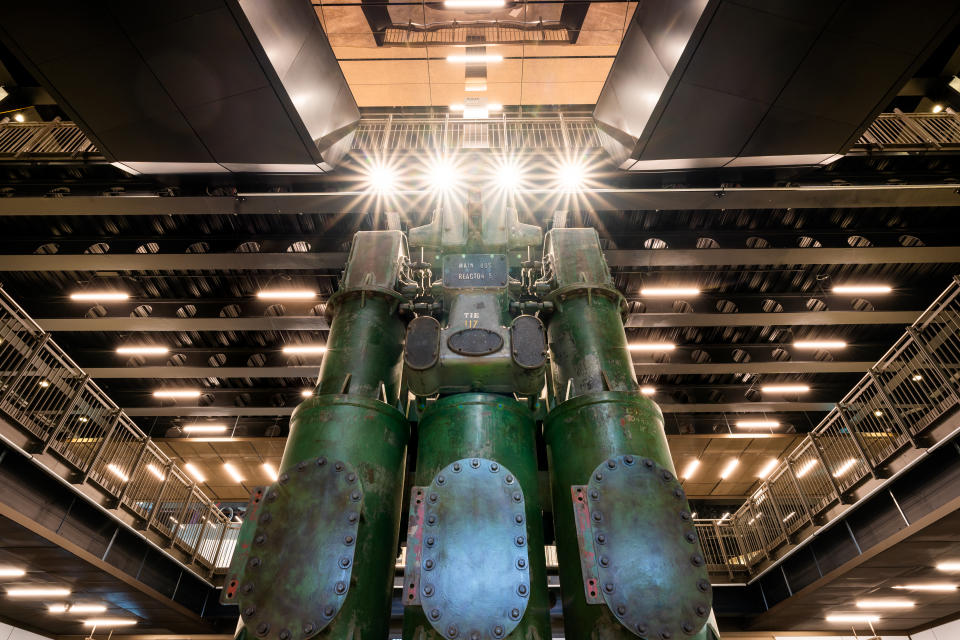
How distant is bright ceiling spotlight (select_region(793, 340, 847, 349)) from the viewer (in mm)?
14666

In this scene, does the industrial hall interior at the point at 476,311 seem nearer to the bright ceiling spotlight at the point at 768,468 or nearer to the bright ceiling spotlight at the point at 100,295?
the bright ceiling spotlight at the point at 100,295

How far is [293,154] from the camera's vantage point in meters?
8.68

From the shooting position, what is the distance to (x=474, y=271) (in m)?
4.94

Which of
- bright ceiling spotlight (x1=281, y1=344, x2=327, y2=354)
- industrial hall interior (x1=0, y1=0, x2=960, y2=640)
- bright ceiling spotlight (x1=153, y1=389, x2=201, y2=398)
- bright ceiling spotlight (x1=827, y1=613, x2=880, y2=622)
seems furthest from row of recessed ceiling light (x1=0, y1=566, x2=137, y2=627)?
bright ceiling spotlight (x1=827, y1=613, x2=880, y2=622)

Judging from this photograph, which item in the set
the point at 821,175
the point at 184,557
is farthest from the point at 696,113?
the point at 184,557

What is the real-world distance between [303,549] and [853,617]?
1607 centimetres

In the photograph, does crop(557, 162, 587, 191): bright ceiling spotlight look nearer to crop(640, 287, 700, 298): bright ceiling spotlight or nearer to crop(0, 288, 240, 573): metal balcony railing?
crop(640, 287, 700, 298): bright ceiling spotlight

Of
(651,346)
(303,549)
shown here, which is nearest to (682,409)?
(651,346)

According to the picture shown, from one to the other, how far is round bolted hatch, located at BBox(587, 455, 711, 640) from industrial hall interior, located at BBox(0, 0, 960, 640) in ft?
0.07

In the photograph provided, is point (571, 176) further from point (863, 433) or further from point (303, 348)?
point (303, 348)

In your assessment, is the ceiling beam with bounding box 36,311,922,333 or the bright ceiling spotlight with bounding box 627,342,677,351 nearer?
the ceiling beam with bounding box 36,311,922,333

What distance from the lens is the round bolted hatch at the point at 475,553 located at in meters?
2.97

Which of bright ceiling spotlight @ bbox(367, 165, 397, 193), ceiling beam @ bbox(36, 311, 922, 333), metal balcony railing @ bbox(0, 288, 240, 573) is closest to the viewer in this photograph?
metal balcony railing @ bbox(0, 288, 240, 573)

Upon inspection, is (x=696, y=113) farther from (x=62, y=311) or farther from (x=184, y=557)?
(x=62, y=311)
